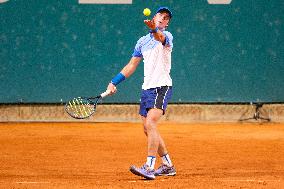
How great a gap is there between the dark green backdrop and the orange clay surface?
719 millimetres

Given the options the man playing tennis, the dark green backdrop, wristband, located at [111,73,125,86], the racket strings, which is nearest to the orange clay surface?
the man playing tennis

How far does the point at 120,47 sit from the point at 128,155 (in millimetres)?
4773

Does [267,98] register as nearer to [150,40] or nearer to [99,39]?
[99,39]

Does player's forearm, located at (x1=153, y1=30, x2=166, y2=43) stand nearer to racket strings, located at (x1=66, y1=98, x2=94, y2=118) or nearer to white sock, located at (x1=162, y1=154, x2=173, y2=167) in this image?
racket strings, located at (x1=66, y1=98, x2=94, y2=118)

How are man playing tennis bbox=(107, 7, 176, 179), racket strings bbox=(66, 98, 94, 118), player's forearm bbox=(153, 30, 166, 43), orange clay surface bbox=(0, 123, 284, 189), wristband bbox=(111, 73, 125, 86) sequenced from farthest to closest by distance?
Answer: 1. racket strings bbox=(66, 98, 94, 118)
2. wristband bbox=(111, 73, 125, 86)
3. man playing tennis bbox=(107, 7, 176, 179)
4. orange clay surface bbox=(0, 123, 284, 189)
5. player's forearm bbox=(153, 30, 166, 43)

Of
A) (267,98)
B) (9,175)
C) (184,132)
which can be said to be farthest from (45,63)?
(9,175)

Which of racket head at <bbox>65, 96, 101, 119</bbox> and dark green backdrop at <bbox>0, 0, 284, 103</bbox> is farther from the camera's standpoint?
dark green backdrop at <bbox>0, 0, 284, 103</bbox>

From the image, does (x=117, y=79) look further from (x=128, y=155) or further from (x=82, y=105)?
(x=128, y=155)

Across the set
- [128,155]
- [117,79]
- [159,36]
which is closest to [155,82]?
[117,79]

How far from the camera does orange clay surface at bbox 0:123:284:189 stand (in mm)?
7594

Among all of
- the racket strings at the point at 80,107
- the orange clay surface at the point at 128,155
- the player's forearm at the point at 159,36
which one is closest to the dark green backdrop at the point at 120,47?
the orange clay surface at the point at 128,155

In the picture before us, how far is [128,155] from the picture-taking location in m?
10.2

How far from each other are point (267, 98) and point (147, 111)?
7.38m

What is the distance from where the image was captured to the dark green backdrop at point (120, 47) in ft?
48.0
